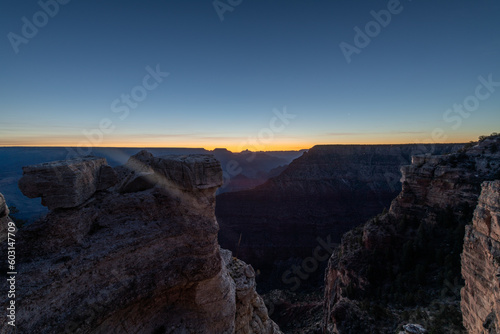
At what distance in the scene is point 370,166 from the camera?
78625mm

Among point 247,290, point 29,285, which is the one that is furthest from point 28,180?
point 247,290

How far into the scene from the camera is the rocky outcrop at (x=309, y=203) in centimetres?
5384

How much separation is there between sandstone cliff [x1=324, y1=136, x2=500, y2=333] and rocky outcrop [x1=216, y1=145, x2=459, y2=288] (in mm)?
19913

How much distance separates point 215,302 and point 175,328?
60.0 inches

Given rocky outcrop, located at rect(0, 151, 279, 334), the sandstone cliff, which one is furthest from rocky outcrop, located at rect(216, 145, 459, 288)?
rocky outcrop, located at rect(0, 151, 279, 334)

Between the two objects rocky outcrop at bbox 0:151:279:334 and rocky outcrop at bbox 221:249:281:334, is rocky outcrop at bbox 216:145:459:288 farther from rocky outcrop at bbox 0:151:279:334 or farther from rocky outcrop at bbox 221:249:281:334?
rocky outcrop at bbox 0:151:279:334

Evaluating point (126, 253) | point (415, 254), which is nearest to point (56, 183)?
point (126, 253)

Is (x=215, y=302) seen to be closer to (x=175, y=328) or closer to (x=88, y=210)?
(x=175, y=328)

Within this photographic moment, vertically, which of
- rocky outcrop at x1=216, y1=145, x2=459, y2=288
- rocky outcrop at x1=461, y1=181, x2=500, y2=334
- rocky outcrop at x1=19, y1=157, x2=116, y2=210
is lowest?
rocky outcrop at x1=216, y1=145, x2=459, y2=288

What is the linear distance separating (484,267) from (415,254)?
15360 mm

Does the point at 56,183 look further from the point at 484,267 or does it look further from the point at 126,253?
the point at 484,267

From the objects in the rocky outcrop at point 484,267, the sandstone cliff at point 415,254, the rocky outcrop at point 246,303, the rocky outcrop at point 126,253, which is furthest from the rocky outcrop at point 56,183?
the sandstone cliff at point 415,254

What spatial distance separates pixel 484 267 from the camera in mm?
8570

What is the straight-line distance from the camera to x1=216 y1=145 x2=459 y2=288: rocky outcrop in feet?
177
